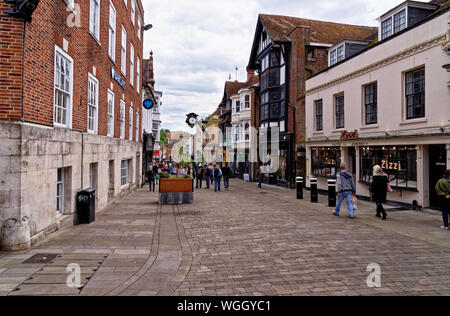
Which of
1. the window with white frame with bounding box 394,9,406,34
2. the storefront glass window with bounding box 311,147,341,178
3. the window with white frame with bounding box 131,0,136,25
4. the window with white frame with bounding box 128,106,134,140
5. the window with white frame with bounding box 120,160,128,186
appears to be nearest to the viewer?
the window with white frame with bounding box 394,9,406,34

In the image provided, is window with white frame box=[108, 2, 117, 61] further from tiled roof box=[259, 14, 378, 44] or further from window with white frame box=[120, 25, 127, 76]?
tiled roof box=[259, 14, 378, 44]

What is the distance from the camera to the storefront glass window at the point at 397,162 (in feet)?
40.5

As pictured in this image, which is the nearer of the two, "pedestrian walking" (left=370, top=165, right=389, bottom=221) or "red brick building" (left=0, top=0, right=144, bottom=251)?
"red brick building" (left=0, top=0, right=144, bottom=251)

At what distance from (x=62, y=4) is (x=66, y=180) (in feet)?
15.4

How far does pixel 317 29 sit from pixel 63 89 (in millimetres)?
23283

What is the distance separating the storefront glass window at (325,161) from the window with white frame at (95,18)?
13.6m

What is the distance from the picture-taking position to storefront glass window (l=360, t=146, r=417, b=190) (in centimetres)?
1236

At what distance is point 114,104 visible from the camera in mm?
14188

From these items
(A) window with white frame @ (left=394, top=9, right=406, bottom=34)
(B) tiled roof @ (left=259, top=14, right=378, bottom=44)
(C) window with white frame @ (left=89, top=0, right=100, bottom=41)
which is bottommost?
(C) window with white frame @ (left=89, top=0, right=100, bottom=41)

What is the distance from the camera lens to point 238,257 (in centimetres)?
609

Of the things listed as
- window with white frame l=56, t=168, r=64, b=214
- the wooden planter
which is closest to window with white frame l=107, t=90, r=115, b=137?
the wooden planter

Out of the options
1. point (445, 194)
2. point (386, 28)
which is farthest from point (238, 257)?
point (386, 28)

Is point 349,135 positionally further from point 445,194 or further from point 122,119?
point 122,119

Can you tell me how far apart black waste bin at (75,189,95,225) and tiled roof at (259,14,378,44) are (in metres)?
20.8
